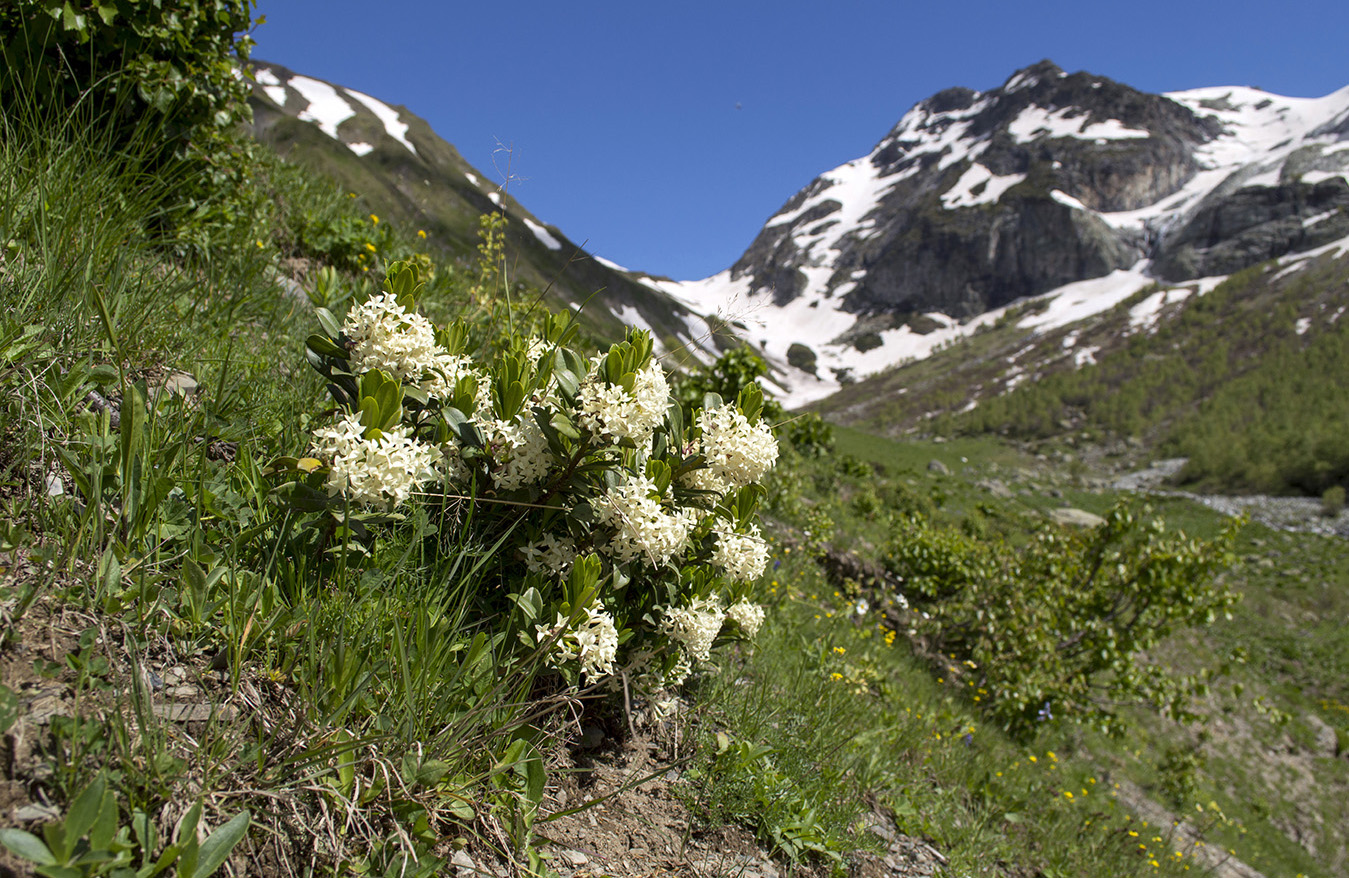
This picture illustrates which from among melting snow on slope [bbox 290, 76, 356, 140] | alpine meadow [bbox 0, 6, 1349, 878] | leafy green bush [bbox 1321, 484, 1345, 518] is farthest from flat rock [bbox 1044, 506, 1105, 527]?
melting snow on slope [bbox 290, 76, 356, 140]

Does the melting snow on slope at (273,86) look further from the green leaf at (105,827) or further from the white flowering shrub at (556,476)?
the green leaf at (105,827)

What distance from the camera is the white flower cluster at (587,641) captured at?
1934 mm

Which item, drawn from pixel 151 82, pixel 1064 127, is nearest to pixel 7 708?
pixel 151 82

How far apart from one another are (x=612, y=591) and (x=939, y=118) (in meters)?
236

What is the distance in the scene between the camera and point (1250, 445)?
3691 centimetres

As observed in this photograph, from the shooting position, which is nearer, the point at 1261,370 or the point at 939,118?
the point at 1261,370

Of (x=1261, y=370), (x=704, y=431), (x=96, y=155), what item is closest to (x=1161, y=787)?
(x=704, y=431)

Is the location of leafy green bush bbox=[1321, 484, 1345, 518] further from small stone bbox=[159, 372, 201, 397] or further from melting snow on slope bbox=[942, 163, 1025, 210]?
melting snow on slope bbox=[942, 163, 1025, 210]

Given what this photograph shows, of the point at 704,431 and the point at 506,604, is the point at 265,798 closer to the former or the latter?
the point at 506,604

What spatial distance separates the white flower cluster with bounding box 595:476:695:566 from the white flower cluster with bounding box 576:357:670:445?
165 millimetres

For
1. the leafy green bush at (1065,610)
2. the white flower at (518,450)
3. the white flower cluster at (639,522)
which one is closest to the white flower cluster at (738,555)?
the white flower cluster at (639,522)

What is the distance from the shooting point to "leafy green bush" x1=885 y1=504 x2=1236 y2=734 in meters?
7.22

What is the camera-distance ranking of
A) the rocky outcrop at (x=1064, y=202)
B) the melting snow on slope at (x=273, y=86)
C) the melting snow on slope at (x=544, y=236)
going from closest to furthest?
the melting snow on slope at (x=273, y=86) < the melting snow on slope at (x=544, y=236) < the rocky outcrop at (x=1064, y=202)

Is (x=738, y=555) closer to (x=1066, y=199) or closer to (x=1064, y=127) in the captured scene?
(x=1066, y=199)
